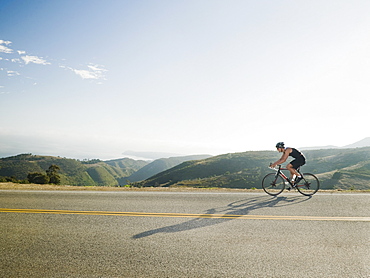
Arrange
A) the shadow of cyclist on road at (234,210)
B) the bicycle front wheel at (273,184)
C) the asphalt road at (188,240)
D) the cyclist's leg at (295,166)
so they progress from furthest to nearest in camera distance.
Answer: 1. the bicycle front wheel at (273,184)
2. the cyclist's leg at (295,166)
3. the shadow of cyclist on road at (234,210)
4. the asphalt road at (188,240)

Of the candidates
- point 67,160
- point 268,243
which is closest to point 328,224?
point 268,243

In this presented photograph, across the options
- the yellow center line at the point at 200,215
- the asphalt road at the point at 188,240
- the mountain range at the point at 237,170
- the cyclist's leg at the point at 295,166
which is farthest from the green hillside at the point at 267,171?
the asphalt road at the point at 188,240

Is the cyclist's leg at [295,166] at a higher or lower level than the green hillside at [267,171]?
higher

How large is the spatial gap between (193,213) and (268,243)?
103 inches

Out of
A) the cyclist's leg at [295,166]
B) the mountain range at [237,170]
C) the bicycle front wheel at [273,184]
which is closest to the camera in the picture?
the cyclist's leg at [295,166]

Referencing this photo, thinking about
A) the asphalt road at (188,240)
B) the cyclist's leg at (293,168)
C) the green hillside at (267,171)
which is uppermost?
the cyclist's leg at (293,168)

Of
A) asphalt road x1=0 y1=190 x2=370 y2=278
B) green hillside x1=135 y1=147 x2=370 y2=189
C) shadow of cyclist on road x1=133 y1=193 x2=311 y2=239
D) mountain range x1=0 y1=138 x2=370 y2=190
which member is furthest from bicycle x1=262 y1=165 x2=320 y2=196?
mountain range x1=0 y1=138 x2=370 y2=190

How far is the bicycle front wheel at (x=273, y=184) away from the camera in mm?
9867

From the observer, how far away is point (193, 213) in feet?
22.8

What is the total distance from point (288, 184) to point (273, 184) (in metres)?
0.56

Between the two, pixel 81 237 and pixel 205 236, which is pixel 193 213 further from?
pixel 81 237

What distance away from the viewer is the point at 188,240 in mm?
4879

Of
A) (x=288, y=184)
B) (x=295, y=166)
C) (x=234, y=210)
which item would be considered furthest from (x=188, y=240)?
(x=295, y=166)

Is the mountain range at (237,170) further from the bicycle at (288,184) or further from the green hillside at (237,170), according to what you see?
the bicycle at (288,184)
